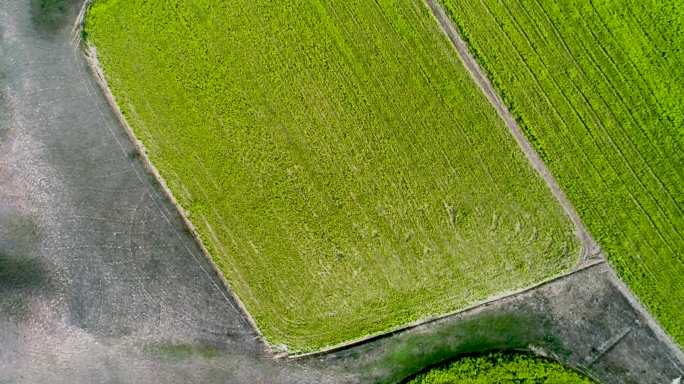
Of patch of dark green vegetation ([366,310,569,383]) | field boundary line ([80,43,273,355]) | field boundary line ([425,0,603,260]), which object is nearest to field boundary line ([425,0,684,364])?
field boundary line ([425,0,603,260])

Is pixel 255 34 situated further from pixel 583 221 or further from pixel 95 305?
pixel 583 221

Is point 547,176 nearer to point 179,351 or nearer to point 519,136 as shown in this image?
point 519,136

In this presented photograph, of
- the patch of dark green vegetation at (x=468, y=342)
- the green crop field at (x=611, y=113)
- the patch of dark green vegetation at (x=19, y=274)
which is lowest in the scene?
the patch of dark green vegetation at (x=468, y=342)

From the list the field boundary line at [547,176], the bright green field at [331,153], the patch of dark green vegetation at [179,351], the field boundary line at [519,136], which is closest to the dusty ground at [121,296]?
the patch of dark green vegetation at [179,351]

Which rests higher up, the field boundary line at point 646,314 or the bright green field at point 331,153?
the bright green field at point 331,153

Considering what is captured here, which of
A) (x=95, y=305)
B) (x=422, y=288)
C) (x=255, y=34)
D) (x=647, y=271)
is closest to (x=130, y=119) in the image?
(x=255, y=34)

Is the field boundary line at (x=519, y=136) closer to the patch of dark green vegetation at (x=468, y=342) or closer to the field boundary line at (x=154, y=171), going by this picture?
the patch of dark green vegetation at (x=468, y=342)
